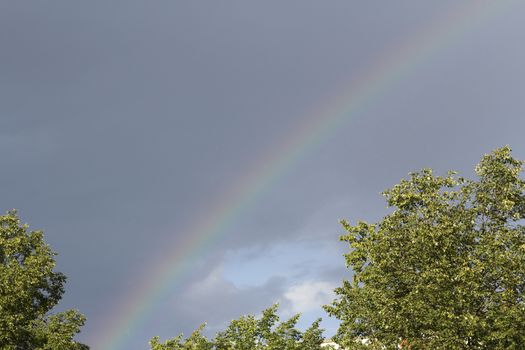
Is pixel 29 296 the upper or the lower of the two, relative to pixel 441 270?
upper

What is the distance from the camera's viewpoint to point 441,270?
32656mm

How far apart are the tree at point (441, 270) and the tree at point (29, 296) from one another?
70.2 feet

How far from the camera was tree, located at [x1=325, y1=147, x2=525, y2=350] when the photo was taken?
31.4m

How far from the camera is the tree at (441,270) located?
103 ft

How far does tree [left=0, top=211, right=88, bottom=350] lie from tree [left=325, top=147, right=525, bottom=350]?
21.4 m

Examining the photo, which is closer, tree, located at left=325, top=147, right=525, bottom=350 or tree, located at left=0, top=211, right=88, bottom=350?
tree, located at left=325, top=147, right=525, bottom=350

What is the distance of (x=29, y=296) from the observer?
47.0m

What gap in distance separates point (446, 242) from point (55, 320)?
30766 millimetres

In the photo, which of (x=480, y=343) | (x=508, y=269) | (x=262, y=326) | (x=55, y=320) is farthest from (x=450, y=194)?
(x=55, y=320)

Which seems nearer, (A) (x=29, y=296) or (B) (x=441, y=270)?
(B) (x=441, y=270)

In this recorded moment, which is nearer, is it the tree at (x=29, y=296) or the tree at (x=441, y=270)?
the tree at (x=441, y=270)

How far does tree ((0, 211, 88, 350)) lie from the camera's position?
44.4 meters

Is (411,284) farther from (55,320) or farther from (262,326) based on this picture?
(55,320)

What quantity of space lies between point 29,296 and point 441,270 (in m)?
32.3
